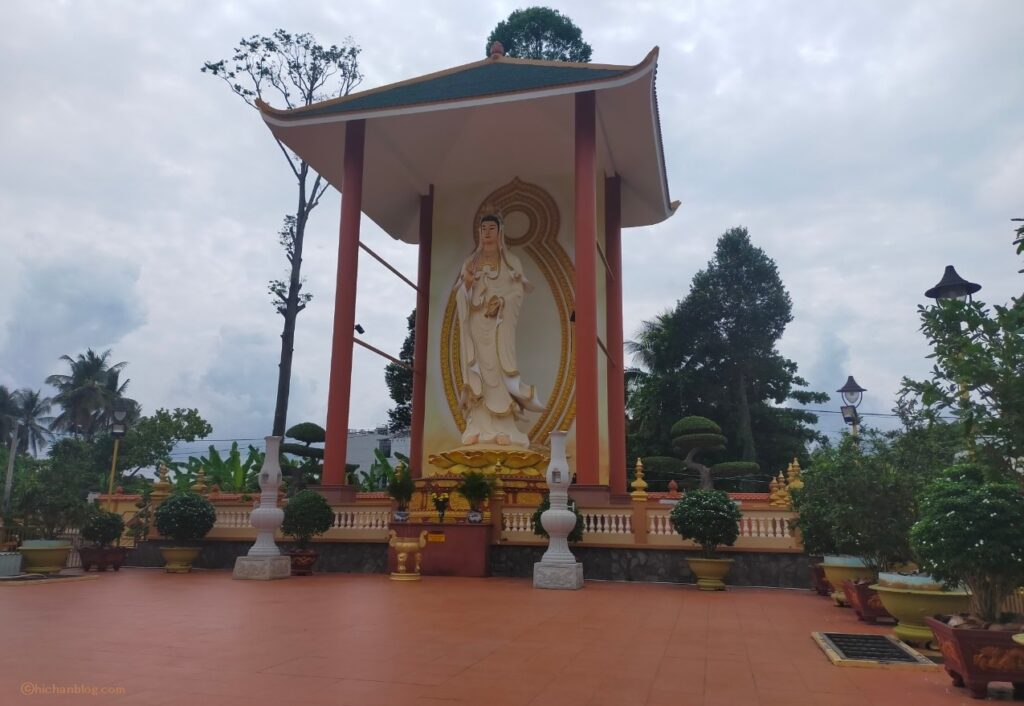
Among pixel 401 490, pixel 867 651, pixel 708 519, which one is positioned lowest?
pixel 867 651

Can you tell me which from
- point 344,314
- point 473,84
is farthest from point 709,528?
point 473,84

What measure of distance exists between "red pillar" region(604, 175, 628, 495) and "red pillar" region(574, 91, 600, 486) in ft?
8.33

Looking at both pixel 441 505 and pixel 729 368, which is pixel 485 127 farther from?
pixel 729 368

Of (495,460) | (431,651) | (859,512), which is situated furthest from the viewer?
(495,460)

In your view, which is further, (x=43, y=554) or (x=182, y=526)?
(x=182, y=526)

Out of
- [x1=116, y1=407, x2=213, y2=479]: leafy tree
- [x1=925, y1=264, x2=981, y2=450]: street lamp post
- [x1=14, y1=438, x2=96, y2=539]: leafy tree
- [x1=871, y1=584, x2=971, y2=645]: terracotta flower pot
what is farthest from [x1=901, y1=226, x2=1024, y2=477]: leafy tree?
[x1=116, y1=407, x2=213, y2=479]: leafy tree

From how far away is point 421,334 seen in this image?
16266mm

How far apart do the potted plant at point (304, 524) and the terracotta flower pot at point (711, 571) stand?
5413 millimetres

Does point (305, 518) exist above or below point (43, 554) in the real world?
above

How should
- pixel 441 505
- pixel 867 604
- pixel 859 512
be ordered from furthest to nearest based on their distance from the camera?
pixel 441 505
pixel 859 512
pixel 867 604

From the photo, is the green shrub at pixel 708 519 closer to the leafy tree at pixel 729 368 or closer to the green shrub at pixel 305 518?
the green shrub at pixel 305 518

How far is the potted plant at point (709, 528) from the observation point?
9.52 m

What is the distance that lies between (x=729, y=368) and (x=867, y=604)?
22.9 m

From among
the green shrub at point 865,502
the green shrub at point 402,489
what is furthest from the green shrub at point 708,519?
the green shrub at point 402,489
